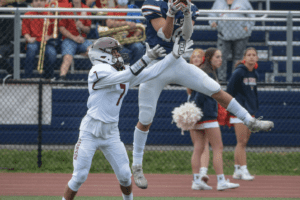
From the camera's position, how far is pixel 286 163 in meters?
8.83

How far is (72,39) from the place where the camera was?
9164 millimetres

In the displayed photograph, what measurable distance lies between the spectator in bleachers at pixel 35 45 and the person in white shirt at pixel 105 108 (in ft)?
14.5

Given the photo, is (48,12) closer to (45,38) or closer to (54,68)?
(45,38)

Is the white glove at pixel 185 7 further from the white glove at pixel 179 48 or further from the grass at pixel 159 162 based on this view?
the grass at pixel 159 162

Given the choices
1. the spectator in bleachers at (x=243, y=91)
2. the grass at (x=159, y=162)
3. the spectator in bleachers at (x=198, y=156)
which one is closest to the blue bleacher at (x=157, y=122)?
the grass at (x=159, y=162)

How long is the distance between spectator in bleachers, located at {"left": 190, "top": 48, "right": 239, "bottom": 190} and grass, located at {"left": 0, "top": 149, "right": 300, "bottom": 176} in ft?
5.55

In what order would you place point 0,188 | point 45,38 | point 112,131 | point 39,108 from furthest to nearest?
point 45,38
point 39,108
point 0,188
point 112,131

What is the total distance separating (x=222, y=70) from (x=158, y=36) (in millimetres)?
4327

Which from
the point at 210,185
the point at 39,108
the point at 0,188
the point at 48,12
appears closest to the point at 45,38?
the point at 48,12

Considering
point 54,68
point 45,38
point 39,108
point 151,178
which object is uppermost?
point 45,38

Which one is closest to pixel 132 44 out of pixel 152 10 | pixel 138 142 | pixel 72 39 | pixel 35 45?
pixel 72 39

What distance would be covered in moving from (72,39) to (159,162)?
9.55 ft

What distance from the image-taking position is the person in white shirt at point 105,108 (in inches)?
184

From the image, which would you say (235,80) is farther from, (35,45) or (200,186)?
(35,45)
